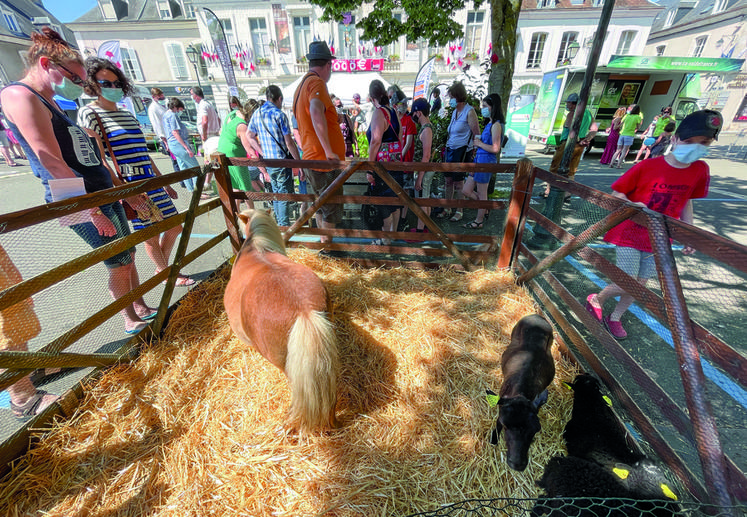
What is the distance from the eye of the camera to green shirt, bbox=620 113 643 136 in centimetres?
1014

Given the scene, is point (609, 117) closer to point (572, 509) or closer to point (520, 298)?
point (520, 298)

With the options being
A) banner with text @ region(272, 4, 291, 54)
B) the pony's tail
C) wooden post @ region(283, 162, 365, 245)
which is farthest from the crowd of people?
banner with text @ region(272, 4, 291, 54)

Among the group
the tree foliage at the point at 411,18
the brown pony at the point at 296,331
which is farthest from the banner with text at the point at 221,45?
the brown pony at the point at 296,331

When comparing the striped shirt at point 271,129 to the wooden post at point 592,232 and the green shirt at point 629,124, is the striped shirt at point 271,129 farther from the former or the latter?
the green shirt at point 629,124

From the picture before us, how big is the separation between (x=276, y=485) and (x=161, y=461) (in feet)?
2.68

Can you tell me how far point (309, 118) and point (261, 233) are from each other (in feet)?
5.83

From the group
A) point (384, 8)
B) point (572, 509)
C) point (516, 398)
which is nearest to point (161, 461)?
point (516, 398)

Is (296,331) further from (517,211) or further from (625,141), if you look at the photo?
(625,141)

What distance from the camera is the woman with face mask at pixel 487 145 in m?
4.67

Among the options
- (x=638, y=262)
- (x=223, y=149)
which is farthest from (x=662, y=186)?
(x=223, y=149)

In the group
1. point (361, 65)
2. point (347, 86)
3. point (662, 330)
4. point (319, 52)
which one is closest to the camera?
point (662, 330)

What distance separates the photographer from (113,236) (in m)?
2.69

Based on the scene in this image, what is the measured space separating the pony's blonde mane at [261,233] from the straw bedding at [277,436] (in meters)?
1.02

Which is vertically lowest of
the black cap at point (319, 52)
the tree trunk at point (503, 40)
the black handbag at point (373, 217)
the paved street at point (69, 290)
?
the paved street at point (69, 290)
